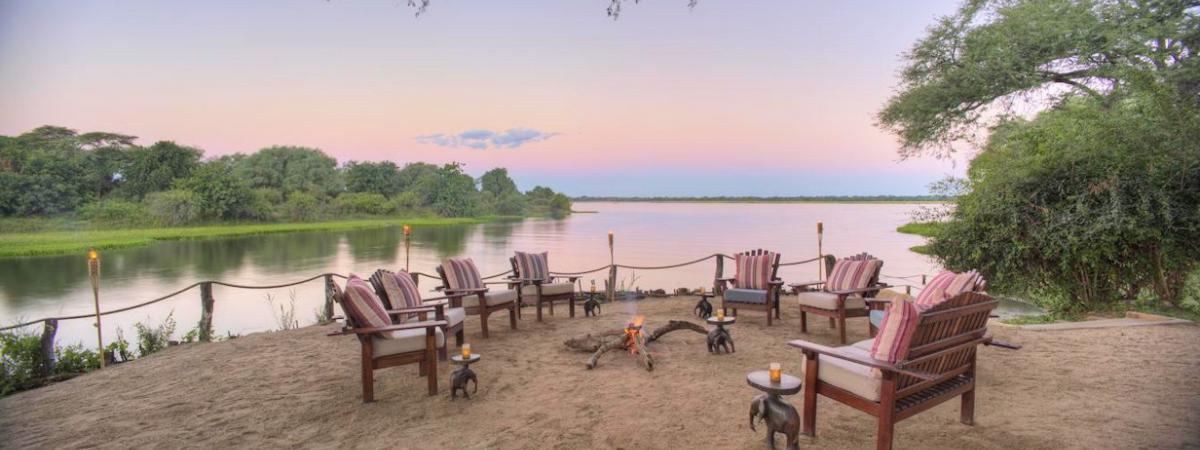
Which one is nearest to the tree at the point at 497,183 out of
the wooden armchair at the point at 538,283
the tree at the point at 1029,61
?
the tree at the point at 1029,61

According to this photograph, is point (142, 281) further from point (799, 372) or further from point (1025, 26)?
point (1025, 26)

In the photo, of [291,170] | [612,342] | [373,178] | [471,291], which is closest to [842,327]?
[612,342]

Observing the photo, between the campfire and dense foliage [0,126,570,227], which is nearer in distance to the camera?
the campfire

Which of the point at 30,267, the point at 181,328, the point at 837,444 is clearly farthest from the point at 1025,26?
the point at 30,267

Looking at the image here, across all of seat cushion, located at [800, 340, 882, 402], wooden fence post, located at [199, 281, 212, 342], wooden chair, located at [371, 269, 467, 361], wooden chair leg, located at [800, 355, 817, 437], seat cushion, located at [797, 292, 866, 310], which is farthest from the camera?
wooden fence post, located at [199, 281, 212, 342]

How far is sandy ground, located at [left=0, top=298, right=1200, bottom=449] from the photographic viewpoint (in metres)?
2.94

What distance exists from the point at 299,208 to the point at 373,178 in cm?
1053

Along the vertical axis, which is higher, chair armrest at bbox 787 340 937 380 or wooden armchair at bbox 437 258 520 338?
chair armrest at bbox 787 340 937 380

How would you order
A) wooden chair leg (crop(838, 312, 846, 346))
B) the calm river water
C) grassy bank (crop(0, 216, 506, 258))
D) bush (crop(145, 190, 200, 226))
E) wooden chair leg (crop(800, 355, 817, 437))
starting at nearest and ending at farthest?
wooden chair leg (crop(800, 355, 817, 437))
wooden chair leg (crop(838, 312, 846, 346))
the calm river water
grassy bank (crop(0, 216, 506, 258))
bush (crop(145, 190, 200, 226))

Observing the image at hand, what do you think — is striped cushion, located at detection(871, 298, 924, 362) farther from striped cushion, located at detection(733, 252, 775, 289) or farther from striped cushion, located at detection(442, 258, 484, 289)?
striped cushion, located at detection(442, 258, 484, 289)

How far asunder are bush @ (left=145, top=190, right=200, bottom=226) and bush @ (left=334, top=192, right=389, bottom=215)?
12599mm

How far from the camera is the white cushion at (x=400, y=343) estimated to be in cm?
363

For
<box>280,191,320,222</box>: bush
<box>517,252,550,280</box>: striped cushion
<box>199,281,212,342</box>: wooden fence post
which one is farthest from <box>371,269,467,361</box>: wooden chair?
<box>280,191,320,222</box>: bush

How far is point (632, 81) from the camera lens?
16344mm
